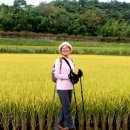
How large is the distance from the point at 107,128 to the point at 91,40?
159 feet

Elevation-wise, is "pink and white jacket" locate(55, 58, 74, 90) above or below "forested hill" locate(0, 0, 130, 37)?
above

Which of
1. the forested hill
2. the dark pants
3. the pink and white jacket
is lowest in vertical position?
the forested hill

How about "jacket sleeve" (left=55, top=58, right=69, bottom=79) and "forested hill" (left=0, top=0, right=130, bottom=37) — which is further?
"forested hill" (left=0, top=0, right=130, bottom=37)

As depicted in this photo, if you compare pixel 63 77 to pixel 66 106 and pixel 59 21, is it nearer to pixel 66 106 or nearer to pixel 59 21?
pixel 66 106

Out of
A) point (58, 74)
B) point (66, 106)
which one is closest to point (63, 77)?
point (58, 74)

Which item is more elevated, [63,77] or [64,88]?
[63,77]

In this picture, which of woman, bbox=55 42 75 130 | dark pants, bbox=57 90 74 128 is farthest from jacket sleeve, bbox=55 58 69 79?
dark pants, bbox=57 90 74 128

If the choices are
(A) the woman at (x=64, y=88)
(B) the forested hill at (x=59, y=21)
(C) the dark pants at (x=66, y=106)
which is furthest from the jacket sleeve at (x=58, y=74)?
(B) the forested hill at (x=59, y=21)

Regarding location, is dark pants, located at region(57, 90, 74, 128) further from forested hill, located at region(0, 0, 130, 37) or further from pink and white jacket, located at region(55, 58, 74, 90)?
forested hill, located at region(0, 0, 130, 37)

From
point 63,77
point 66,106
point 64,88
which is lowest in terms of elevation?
point 66,106

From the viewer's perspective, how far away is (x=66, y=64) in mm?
6980

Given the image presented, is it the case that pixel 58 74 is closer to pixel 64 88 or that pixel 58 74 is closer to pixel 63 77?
pixel 63 77

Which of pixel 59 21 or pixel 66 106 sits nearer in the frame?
pixel 66 106

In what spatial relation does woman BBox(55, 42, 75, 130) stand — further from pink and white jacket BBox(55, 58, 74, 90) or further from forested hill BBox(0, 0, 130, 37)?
forested hill BBox(0, 0, 130, 37)
